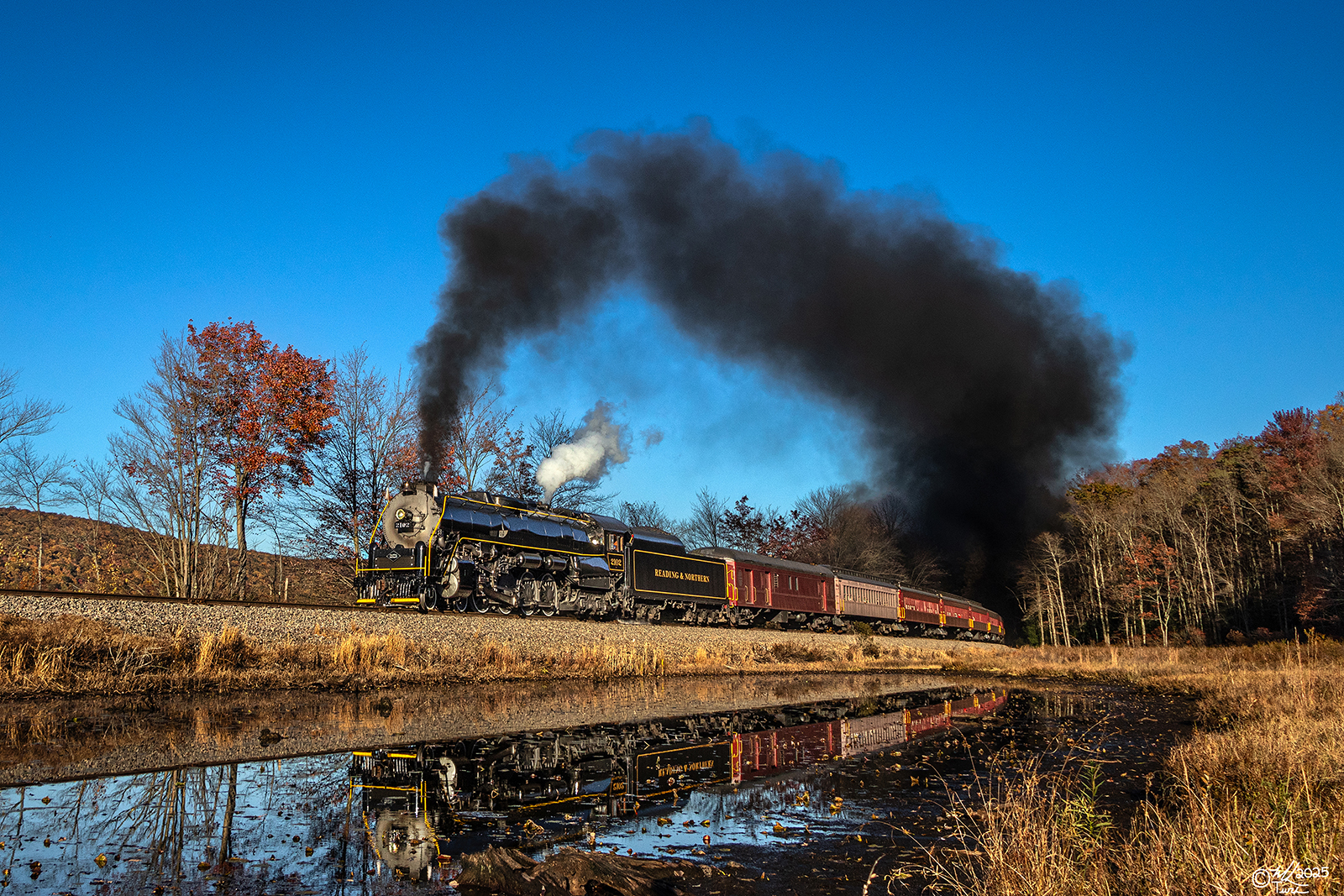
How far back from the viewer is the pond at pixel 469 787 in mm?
5445

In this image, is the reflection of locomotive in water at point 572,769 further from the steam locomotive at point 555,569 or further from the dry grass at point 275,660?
the steam locomotive at point 555,569

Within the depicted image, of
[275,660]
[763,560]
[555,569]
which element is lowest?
[275,660]

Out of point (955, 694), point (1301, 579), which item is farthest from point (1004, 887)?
point (1301, 579)

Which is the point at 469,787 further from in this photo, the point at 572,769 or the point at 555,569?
the point at 555,569

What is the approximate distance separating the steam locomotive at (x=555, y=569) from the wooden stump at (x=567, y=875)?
50.3 ft

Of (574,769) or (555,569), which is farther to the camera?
(555,569)

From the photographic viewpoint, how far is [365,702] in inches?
521

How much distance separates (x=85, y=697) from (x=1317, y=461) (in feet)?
173

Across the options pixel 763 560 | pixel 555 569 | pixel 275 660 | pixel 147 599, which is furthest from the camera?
pixel 763 560

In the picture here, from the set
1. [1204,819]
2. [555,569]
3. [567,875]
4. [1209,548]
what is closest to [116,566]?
[555,569]

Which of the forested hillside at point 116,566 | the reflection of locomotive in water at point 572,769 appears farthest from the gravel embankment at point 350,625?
the forested hillside at point 116,566

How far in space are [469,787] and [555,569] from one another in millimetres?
15372

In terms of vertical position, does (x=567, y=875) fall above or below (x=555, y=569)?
below

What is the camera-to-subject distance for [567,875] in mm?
4988
